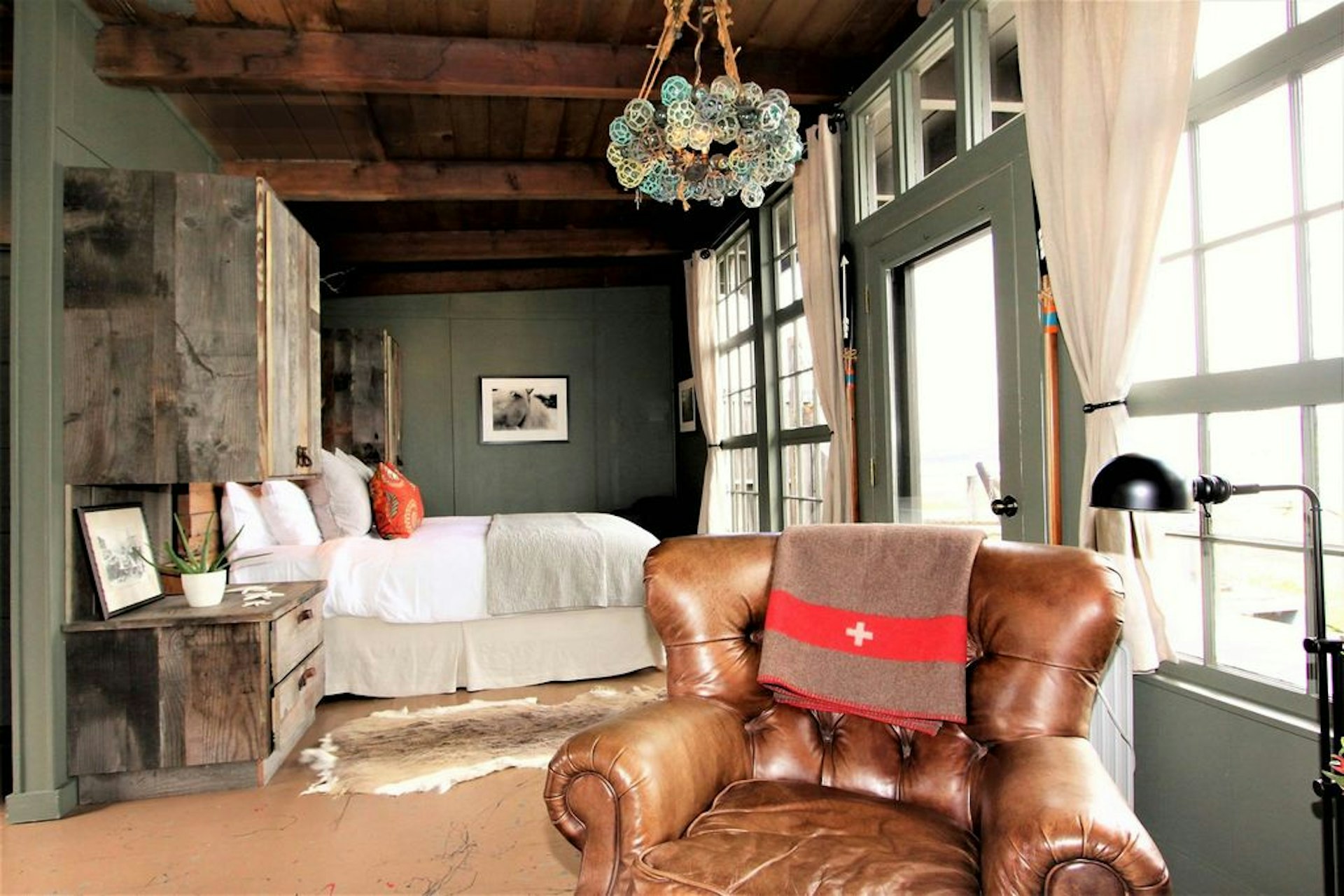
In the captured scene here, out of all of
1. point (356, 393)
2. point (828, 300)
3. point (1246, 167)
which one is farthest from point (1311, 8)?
point (356, 393)

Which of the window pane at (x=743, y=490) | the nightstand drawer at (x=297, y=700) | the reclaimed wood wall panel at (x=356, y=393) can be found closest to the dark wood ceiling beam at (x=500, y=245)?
the reclaimed wood wall panel at (x=356, y=393)

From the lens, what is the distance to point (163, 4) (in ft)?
9.59

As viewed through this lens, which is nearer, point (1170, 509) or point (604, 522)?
point (1170, 509)

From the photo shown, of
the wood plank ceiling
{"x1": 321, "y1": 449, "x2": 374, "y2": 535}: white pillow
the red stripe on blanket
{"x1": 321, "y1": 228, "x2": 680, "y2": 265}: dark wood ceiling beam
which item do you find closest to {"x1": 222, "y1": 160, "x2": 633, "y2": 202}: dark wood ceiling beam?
the wood plank ceiling

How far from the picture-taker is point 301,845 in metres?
2.29

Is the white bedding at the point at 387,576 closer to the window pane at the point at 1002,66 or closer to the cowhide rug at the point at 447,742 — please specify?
the cowhide rug at the point at 447,742

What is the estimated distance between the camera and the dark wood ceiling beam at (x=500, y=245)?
240 inches

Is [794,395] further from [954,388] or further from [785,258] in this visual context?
[954,388]

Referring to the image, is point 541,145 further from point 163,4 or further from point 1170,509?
point 1170,509

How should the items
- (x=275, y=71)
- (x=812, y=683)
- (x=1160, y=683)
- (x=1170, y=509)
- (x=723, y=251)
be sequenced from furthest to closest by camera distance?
(x=723, y=251)
(x=275, y=71)
(x=1160, y=683)
(x=812, y=683)
(x=1170, y=509)

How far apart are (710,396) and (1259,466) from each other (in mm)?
4288

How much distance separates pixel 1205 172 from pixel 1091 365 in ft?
1.72

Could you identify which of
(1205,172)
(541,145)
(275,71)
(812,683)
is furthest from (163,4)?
(1205,172)

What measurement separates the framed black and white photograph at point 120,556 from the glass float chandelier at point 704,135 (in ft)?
7.13
